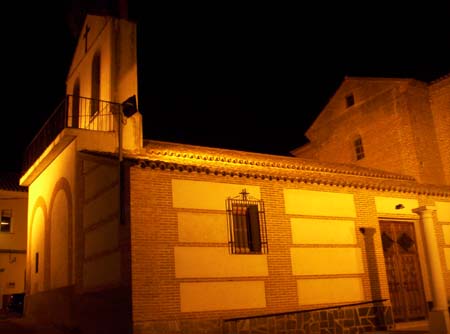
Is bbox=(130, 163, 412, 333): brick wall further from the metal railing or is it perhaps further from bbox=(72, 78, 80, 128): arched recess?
bbox=(72, 78, 80, 128): arched recess

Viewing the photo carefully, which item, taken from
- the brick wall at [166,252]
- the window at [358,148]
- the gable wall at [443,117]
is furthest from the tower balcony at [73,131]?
the gable wall at [443,117]

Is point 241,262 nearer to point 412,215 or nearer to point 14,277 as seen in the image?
point 412,215

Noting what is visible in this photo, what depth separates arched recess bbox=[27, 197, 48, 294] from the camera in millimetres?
16078

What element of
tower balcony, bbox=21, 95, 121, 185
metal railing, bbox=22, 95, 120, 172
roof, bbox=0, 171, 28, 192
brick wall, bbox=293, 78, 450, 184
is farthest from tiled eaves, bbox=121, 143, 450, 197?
roof, bbox=0, 171, 28, 192

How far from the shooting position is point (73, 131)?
13.9 metres

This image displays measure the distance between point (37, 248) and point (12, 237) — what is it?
422 inches

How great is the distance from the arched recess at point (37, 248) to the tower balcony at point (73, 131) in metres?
1.28

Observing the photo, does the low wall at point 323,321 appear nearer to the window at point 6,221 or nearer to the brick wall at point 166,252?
the brick wall at point 166,252

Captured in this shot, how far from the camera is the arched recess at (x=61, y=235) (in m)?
14.0

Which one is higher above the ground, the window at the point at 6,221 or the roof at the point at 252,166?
the window at the point at 6,221

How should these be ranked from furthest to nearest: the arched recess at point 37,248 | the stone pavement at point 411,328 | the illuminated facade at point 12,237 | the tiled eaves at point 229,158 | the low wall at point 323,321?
the illuminated facade at point 12,237 < the arched recess at point 37,248 < the tiled eaves at point 229,158 < the stone pavement at point 411,328 < the low wall at point 323,321

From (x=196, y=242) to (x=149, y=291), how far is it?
5.29 ft

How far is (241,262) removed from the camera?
12523 mm

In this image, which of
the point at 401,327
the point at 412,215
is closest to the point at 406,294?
the point at 401,327
